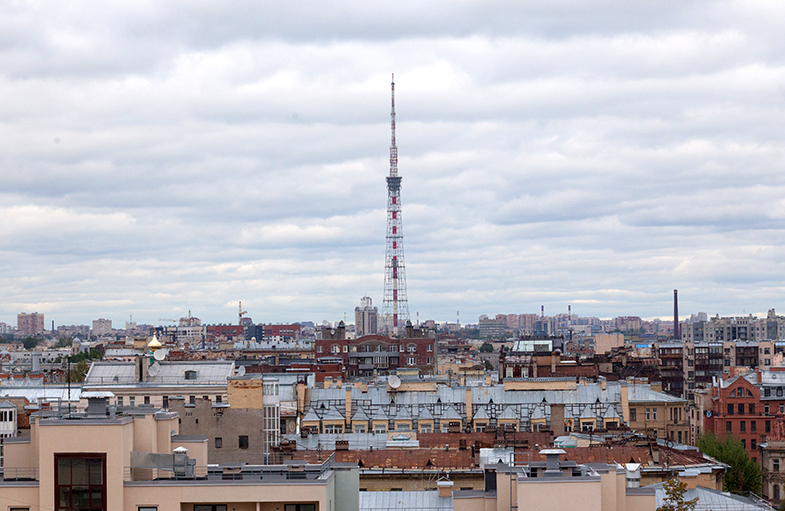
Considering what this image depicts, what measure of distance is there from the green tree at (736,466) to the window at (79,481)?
55.2 m

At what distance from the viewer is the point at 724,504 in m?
51.2

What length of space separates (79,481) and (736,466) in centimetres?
6287

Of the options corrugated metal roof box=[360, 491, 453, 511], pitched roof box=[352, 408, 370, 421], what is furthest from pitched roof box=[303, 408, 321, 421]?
corrugated metal roof box=[360, 491, 453, 511]

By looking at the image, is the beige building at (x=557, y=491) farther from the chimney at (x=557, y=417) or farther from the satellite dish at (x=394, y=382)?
the satellite dish at (x=394, y=382)

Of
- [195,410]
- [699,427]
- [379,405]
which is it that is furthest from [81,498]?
[699,427]

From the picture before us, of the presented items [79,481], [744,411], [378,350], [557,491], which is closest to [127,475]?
[79,481]

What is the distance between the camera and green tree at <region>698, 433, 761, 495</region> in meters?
83.5

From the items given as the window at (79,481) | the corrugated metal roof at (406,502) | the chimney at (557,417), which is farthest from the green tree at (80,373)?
the window at (79,481)

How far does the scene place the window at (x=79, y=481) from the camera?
34.1 metres

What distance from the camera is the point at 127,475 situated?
34.6m

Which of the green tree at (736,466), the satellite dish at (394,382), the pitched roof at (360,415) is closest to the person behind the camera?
the green tree at (736,466)

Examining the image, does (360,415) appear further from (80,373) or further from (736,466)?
(80,373)

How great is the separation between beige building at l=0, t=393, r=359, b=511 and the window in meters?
0.03

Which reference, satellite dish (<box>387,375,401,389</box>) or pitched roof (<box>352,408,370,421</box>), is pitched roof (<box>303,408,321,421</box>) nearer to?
pitched roof (<box>352,408,370,421</box>)
